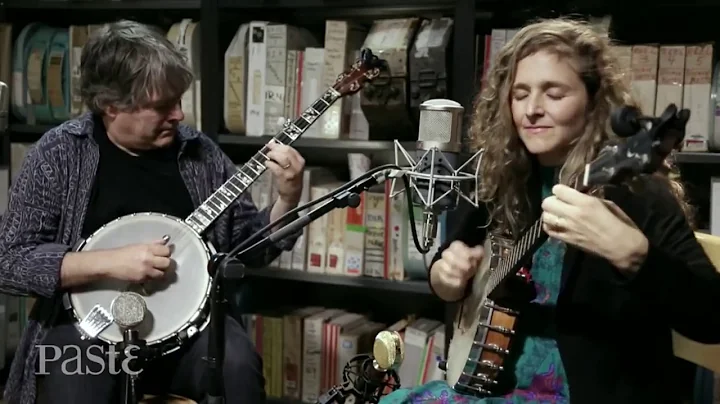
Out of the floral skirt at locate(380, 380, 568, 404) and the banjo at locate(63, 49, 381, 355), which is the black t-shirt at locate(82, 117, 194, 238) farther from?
the floral skirt at locate(380, 380, 568, 404)

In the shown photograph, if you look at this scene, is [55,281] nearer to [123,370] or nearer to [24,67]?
[123,370]

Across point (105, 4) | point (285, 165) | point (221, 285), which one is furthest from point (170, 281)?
point (105, 4)

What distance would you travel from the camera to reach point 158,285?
1576mm

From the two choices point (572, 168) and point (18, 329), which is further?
point (18, 329)

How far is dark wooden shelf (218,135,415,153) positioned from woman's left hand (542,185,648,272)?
96 cm

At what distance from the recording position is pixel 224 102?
7.23 feet

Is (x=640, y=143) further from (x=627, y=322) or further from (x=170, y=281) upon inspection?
(x=170, y=281)

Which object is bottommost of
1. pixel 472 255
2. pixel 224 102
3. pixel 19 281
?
pixel 19 281

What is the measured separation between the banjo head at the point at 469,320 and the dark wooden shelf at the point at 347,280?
1.83 feet

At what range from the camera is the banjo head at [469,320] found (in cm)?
134

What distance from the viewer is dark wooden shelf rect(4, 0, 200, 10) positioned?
87.6 inches

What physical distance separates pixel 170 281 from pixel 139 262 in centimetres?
8

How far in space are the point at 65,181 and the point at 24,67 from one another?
93 centimetres

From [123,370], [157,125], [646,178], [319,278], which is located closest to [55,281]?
[123,370]
